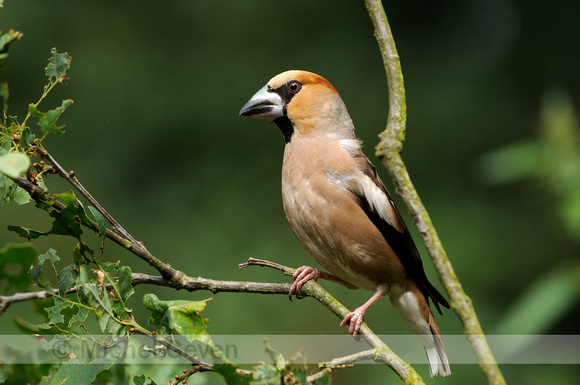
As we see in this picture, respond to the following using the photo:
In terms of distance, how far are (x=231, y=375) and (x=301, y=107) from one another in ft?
6.47

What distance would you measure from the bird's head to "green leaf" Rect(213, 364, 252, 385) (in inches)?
72.6

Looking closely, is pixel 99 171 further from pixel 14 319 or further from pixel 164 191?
pixel 14 319

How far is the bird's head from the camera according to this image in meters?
3.25

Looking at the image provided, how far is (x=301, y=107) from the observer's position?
327 cm

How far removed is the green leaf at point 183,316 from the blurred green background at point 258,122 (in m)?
4.02

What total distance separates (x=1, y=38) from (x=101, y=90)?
653cm

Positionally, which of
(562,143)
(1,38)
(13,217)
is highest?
(13,217)

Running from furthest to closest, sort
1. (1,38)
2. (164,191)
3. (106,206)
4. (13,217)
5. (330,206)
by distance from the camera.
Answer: (164,191), (106,206), (13,217), (330,206), (1,38)

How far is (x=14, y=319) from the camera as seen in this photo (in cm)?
188

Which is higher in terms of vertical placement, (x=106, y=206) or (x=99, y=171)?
(x=99, y=171)

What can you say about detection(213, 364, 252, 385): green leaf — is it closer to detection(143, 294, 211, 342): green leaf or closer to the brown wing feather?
detection(143, 294, 211, 342): green leaf

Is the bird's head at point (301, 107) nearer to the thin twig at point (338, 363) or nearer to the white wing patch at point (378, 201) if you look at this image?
the white wing patch at point (378, 201)

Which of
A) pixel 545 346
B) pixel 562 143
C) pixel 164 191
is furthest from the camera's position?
pixel 164 191

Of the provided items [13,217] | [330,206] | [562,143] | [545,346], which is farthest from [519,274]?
[13,217]
